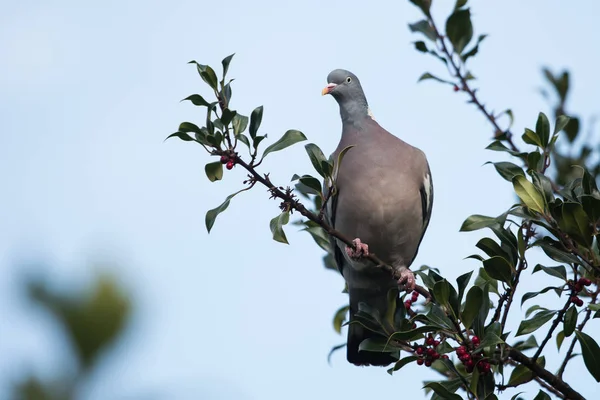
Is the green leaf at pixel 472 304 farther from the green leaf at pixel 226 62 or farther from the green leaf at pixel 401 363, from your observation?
the green leaf at pixel 226 62

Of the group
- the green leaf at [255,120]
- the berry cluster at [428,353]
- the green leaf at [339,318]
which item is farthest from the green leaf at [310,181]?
the green leaf at [339,318]

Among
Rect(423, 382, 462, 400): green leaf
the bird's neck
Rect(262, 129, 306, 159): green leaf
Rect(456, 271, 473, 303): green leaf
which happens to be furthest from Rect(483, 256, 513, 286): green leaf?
the bird's neck

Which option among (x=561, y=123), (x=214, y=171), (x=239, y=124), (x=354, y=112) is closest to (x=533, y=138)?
(x=561, y=123)

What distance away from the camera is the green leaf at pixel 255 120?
127 inches

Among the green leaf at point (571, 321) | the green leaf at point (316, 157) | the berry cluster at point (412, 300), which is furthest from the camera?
the berry cluster at point (412, 300)

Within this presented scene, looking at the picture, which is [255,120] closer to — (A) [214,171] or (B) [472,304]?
(A) [214,171]

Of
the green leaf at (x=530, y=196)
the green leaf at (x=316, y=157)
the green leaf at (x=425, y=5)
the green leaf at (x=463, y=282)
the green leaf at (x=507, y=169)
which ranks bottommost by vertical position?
the green leaf at (x=463, y=282)

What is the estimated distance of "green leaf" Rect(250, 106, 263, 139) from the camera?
3217 millimetres

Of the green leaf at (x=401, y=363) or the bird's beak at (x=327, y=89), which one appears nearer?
the green leaf at (x=401, y=363)

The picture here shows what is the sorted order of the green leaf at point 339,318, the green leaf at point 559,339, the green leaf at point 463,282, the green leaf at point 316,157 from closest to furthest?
the green leaf at point 463,282
the green leaf at point 316,157
the green leaf at point 559,339
the green leaf at point 339,318

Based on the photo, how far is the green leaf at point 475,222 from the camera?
11.0ft

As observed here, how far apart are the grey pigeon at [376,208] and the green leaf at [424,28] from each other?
65 centimetres

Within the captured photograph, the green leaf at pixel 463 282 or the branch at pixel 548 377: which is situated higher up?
the green leaf at pixel 463 282

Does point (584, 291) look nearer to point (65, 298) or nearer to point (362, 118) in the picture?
point (362, 118)
